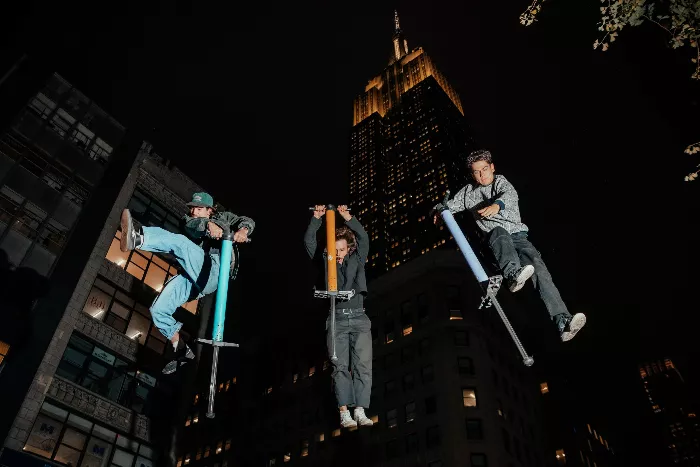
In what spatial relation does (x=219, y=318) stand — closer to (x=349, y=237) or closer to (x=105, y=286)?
(x=349, y=237)

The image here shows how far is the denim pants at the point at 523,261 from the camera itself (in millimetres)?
8703

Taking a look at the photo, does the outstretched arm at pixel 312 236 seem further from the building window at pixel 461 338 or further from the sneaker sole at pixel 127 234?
the building window at pixel 461 338

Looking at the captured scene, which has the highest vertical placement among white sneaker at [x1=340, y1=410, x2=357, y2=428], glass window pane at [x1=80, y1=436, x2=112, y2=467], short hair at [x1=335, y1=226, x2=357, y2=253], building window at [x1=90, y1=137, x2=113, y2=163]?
building window at [x1=90, y1=137, x2=113, y2=163]

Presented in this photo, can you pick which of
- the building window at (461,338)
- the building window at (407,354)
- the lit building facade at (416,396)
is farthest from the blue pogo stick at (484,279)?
the building window at (407,354)

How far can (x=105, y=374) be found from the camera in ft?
71.6

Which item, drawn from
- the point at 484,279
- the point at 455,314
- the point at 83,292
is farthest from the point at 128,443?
the point at 455,314

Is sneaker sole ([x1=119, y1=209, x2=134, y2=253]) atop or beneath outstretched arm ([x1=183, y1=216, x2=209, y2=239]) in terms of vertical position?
beneath

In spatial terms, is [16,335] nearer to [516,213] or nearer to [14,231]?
[14,231]

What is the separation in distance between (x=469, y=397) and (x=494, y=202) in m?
44.5

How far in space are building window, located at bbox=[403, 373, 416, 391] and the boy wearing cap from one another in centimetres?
4614

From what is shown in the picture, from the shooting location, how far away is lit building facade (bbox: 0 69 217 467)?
19.3 metres

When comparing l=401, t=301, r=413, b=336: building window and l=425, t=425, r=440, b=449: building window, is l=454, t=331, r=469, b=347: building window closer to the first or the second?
l=401, t=301, r=413, b=336: building window

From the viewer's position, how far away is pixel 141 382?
23.0m

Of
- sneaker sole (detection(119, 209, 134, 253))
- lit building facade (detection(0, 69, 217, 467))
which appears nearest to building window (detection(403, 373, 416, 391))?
lit building facade (detection(0, 69, 217, 467))
